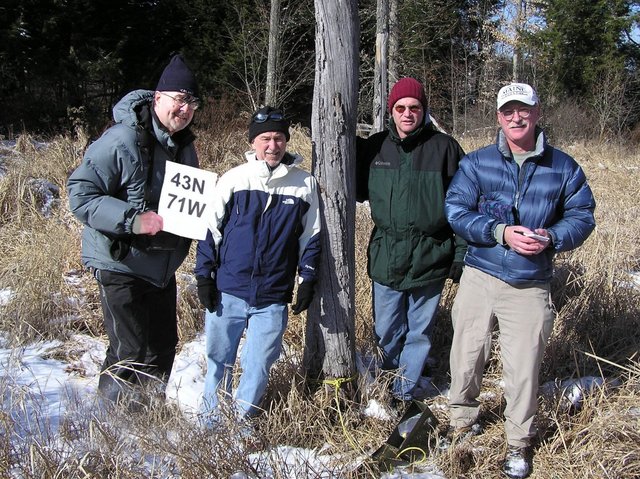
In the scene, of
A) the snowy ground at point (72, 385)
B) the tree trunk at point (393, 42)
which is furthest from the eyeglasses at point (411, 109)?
the tree trunk at point (393, 42)

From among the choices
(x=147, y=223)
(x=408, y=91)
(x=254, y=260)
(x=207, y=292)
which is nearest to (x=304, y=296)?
(x=254, y=260)

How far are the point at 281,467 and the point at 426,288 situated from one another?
4.53 feet

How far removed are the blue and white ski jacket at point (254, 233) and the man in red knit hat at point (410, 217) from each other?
60 centimetres

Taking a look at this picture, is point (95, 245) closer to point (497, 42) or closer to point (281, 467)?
point (281, 467)

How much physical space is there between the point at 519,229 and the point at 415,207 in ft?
2.23

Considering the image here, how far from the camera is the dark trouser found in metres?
2.79

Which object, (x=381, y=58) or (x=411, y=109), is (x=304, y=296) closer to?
(x=411, y=109)

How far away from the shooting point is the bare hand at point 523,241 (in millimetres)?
2619

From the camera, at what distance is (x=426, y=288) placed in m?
3.29

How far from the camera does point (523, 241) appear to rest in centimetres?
264

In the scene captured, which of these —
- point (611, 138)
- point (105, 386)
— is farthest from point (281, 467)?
point (611, 138)

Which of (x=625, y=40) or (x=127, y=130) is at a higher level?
(x=625, y=40)

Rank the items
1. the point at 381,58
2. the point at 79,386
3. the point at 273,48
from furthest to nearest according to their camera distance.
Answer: the point at 273,48 < the point at 381,58 < the point at 79,386

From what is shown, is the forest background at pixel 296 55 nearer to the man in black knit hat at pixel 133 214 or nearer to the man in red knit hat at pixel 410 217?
the man in black knit hat at pixel 133 214
